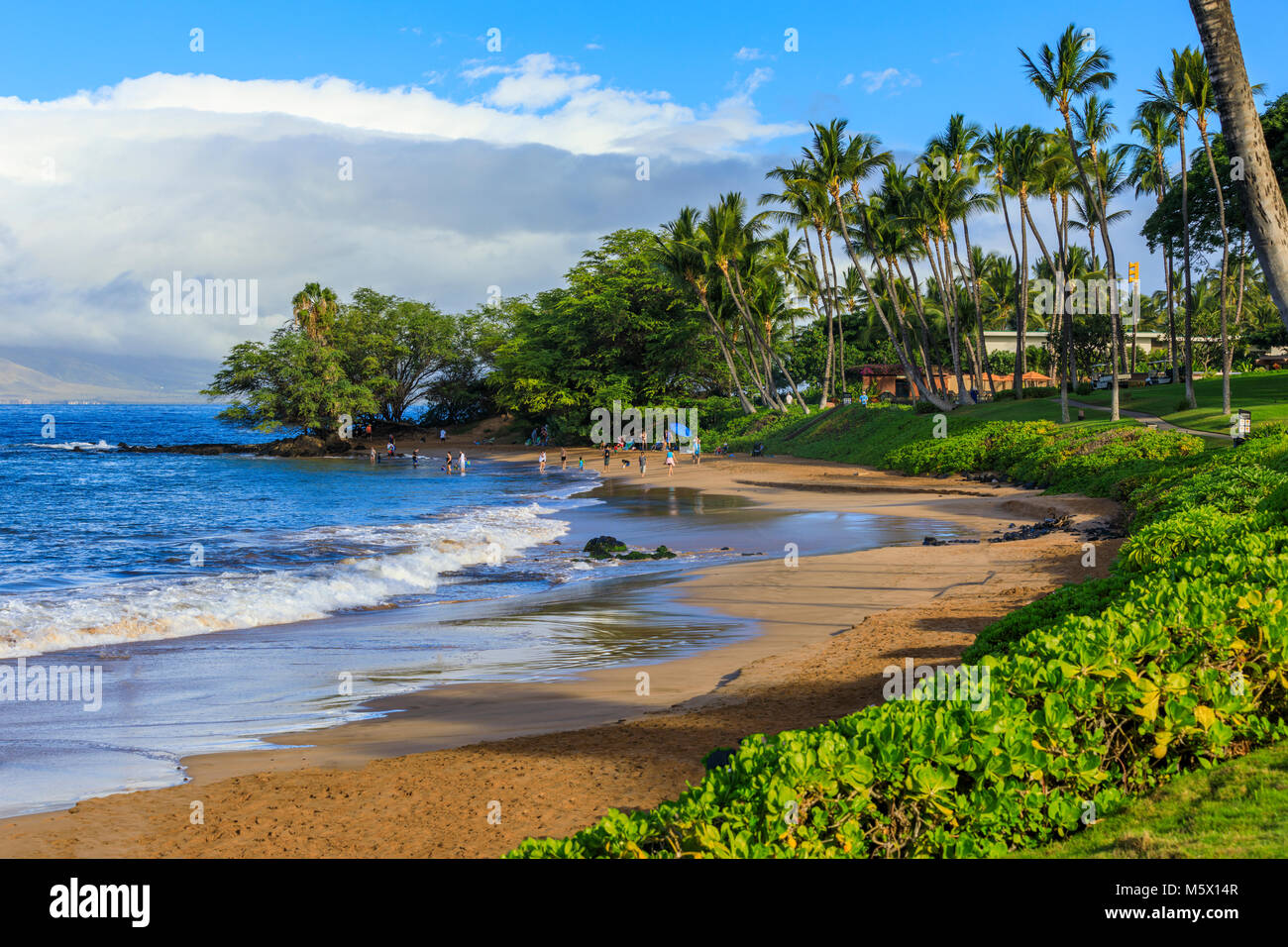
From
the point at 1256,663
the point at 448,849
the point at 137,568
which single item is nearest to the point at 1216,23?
the point at 1256,663

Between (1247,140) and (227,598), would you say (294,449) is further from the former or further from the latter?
(1247,140)

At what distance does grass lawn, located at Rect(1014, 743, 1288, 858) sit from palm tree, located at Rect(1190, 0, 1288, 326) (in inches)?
176

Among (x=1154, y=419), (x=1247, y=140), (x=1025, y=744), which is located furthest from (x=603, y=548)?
(x=1154, y=419)

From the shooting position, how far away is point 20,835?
5.64 m

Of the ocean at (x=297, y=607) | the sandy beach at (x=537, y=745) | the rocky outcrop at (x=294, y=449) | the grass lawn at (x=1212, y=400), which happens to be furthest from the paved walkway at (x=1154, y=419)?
the rocky outcrop at (x=294, y=449)

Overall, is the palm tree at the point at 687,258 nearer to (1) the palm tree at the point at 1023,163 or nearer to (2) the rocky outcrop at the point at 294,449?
(1) the palm tree at the point at 1023,163

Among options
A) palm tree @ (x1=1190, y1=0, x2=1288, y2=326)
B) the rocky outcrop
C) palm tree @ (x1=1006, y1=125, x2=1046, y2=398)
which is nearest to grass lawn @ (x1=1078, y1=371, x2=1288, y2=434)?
palm tree @ (x1=1006, y1=125, x2=1046, y2=398)

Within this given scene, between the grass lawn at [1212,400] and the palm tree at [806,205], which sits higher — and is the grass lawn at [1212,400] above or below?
below

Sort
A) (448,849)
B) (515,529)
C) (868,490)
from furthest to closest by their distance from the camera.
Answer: (868,490)
(515,529)
(448,849)

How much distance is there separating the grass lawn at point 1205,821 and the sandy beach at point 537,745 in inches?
102

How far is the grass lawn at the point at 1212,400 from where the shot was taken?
3002cm

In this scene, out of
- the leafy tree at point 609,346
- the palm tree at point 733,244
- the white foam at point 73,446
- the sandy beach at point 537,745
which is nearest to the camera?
the sandy beach at point 537,745
